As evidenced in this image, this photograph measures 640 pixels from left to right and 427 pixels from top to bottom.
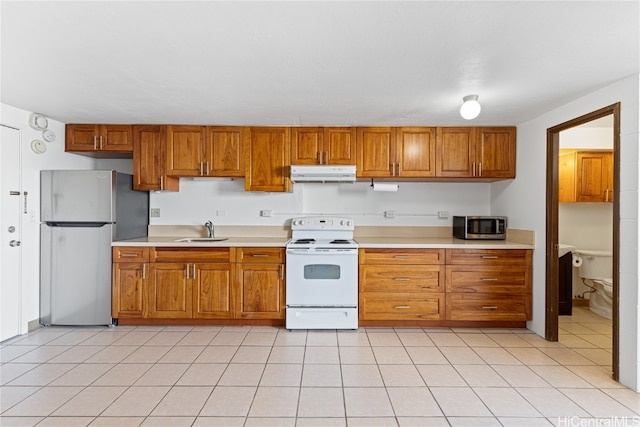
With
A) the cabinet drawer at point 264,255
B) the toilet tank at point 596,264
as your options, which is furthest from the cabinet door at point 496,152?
the cabinet drawer at point 264,255

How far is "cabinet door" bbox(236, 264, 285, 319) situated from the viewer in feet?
11.3

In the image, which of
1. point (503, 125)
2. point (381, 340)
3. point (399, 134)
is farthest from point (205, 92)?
point (503, 125)

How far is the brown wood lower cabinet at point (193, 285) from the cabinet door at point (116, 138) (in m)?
1.07

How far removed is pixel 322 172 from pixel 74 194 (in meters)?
2.44

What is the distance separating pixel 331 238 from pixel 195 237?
1587mm

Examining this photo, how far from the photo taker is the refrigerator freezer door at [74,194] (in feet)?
11.1

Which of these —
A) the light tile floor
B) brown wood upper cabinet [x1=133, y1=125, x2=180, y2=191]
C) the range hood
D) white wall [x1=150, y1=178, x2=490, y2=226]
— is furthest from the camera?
white wall [x1=150, y1=178, x2=490, y2=226]

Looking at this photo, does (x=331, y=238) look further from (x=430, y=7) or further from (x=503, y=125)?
(x=430, y=7)

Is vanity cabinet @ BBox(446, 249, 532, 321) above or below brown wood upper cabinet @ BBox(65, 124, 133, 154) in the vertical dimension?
below

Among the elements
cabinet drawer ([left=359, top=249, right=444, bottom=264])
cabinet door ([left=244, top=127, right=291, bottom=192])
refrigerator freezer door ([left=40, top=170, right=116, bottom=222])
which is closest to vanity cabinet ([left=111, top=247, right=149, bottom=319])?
refrigerator freezer door ([left=40, top=170, right=116, bottom=222])

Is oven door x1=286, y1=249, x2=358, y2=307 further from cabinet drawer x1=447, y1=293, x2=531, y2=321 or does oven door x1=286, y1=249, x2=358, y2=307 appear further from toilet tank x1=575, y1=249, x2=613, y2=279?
toilet tank x1=575, y1=249, x2=613, y2=279

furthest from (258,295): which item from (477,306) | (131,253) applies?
(477,306)

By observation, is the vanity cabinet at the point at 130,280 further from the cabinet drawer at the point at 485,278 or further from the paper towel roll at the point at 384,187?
the cabinet drawer at the point at 485,278

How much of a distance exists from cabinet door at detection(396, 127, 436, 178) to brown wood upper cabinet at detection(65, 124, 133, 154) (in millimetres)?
2842
